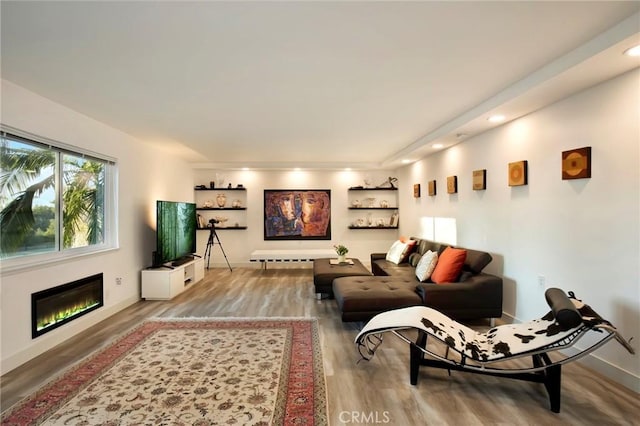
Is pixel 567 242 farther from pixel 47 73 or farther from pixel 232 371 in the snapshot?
pixel 47 73

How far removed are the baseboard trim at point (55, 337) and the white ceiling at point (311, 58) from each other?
7.70 ft

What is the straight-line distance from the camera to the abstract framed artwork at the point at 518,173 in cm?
331

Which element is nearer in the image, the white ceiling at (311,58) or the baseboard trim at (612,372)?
the white ceiling at (311,58)

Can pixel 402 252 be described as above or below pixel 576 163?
below

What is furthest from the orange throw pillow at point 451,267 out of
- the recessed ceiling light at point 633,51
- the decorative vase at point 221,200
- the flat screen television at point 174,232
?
the decorative vase at point 221,200

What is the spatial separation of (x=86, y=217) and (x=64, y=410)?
2462 mm

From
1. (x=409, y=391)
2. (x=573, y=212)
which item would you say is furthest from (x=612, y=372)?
(x=409, y=391)

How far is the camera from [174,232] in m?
5.34

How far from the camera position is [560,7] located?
174 cm

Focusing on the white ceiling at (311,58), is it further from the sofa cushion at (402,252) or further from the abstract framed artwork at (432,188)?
the sofa cushion at (402,252)

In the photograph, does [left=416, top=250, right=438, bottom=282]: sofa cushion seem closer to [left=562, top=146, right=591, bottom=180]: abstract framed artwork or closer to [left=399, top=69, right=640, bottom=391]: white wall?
[left=399, top=69, right=640, bottom=391]: white wall

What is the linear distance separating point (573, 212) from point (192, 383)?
3.51 metres

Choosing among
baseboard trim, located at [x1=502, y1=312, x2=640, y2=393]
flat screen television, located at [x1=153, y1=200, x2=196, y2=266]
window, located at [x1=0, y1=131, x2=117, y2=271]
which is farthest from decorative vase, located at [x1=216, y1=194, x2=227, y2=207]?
baseboard trim, located at [x1=502, y1=312, x2=640, y2=393]

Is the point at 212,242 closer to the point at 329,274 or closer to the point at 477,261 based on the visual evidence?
the point at 329,274
